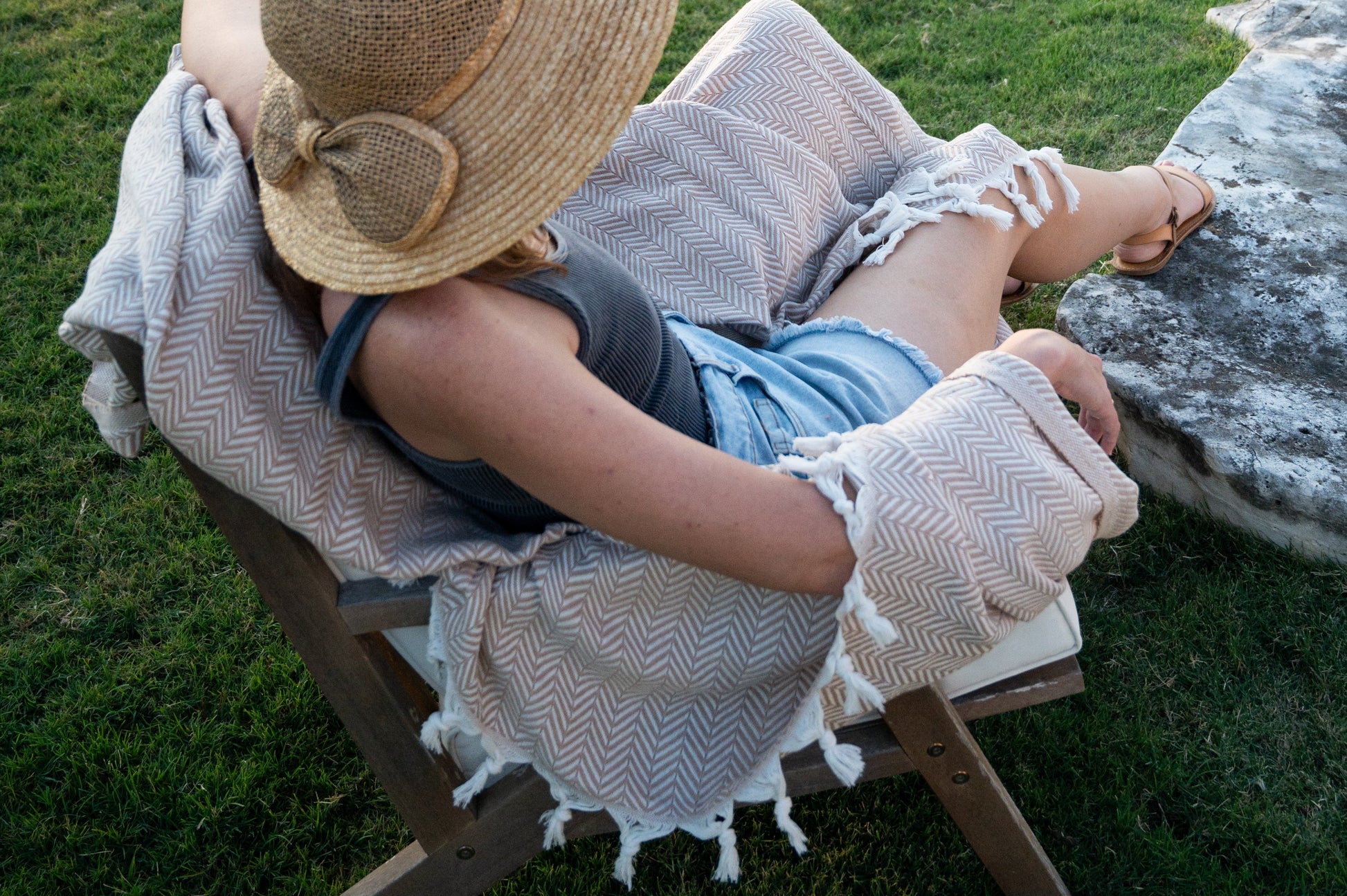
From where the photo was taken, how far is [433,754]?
1760 millimetres

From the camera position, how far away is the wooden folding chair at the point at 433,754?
62.2 inches

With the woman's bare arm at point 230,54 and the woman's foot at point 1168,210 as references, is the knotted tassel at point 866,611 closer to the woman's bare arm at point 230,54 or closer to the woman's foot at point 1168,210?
the woman's bare arm at point 230,54

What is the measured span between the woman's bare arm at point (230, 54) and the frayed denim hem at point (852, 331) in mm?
1111

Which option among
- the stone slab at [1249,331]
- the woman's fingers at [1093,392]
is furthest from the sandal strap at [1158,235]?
the woman's fingers at [1093,392]

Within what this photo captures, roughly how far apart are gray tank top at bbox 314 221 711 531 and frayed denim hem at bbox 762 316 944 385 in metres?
0.44

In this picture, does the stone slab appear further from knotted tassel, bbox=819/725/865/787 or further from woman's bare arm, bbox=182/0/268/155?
woman's bare arm, bbox=182/0/268/155

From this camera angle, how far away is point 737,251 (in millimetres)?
2340

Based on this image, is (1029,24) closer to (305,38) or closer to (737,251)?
(737,251)

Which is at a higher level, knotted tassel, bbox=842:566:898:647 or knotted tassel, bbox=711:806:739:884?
knotted tassel, bbox=842:566:898:647

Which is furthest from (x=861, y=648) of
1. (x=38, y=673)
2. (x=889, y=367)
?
(x=38, y=673)

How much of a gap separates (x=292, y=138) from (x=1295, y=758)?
2.26m

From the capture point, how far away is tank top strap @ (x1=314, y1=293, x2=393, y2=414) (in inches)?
53.4

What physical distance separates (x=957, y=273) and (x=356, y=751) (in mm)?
1732

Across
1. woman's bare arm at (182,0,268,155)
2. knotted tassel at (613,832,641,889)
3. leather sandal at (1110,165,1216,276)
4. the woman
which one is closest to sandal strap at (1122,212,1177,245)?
leather sandal at (1110,165,1216,276)
